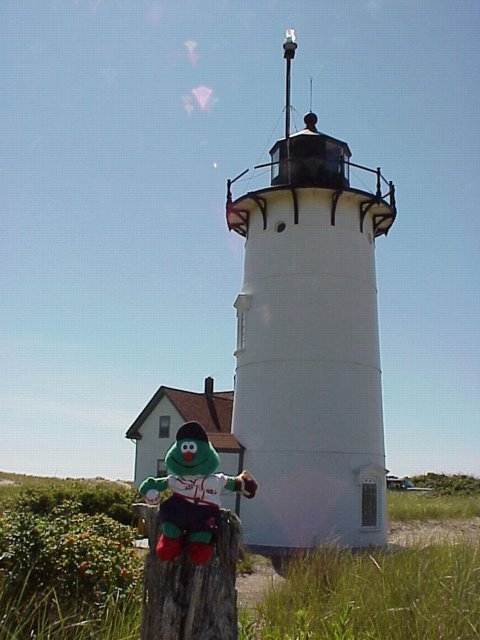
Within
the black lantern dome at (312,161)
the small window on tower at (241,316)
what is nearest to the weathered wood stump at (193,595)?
the small window on tower at (241,316)

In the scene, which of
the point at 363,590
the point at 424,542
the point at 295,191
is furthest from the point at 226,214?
the point at 363,590

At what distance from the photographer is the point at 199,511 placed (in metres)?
4.02

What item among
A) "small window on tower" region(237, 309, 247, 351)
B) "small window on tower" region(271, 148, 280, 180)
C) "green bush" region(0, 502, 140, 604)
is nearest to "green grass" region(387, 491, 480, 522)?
"small window on tower" region(237, 309, 247, 351)

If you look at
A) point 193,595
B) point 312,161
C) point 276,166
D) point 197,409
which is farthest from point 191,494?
point 197,409

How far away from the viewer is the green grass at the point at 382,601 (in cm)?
535

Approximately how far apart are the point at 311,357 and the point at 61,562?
11025 millimetres

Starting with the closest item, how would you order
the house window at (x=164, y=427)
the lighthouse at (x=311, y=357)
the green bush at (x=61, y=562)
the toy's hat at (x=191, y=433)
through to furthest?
the toy's hat at (x=191, y=433)
the green bush at (x=61, y=562)
the lighthouse at (x=311, y=357)
the house window at (x=164, y=427)

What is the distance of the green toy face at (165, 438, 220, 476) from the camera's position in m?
4.24

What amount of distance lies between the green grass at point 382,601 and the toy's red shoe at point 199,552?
6.04 feet

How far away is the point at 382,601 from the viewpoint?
5.95m

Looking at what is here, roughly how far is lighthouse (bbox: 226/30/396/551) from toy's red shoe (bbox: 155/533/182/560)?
1300 centimetres

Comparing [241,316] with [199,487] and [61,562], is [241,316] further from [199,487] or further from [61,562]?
[199,487]

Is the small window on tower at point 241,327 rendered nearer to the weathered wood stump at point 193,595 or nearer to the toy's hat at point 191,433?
the toy's hat at point 191,433

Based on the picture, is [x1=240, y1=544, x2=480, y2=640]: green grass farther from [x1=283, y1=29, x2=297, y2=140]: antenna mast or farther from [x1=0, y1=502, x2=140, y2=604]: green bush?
[x1=283, y1=29, x2=297, y2=140]: antenna mast
